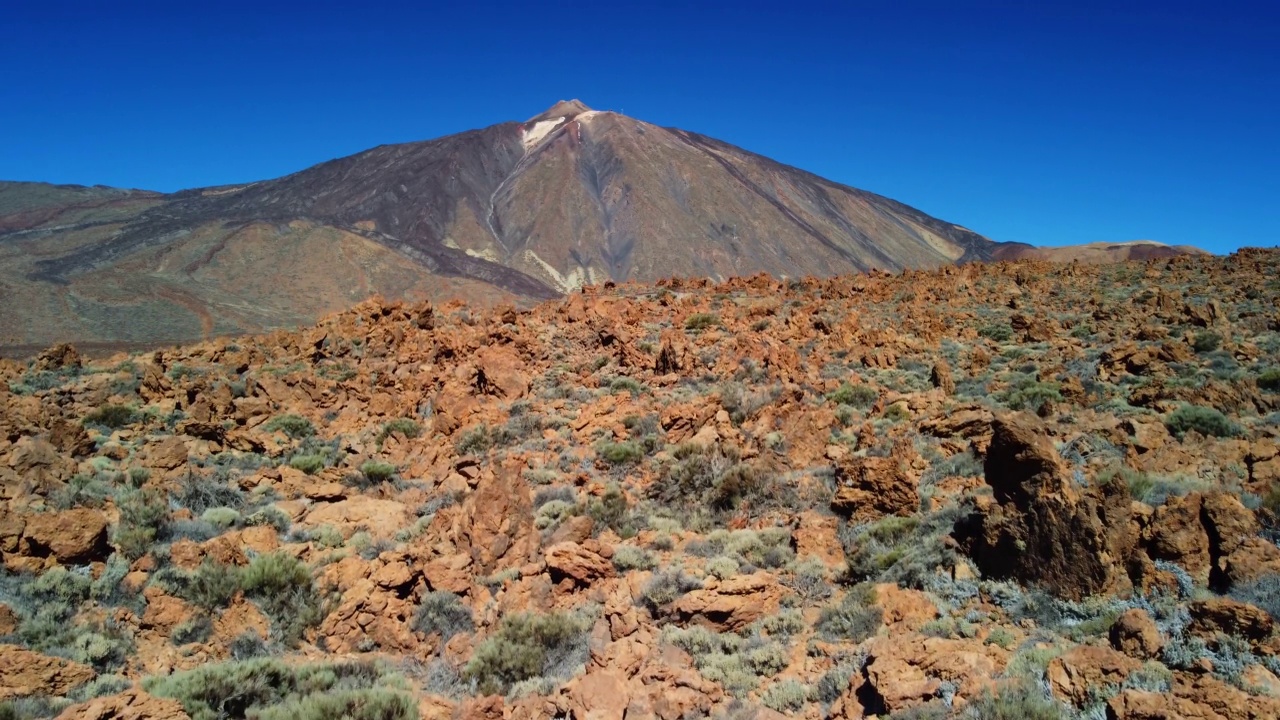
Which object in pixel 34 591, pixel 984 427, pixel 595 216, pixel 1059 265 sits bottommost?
pixel 34 591

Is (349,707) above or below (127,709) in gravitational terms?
below

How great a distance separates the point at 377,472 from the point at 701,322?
926 centimetres

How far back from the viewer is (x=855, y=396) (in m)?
11.4

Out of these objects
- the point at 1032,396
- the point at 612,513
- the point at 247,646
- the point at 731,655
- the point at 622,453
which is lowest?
the point at 247,646

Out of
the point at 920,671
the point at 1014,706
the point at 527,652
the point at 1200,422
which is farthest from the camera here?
the point at 1200,422

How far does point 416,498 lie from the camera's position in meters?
9.05

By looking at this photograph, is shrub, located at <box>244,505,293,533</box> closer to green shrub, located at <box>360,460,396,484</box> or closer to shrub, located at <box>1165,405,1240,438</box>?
green shrub, located at <box>360,460,396,484</box>

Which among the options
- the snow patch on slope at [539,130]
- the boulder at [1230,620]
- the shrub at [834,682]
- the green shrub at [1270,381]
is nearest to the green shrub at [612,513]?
the shrub at [834,682]

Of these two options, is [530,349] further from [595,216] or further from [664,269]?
[595,216]

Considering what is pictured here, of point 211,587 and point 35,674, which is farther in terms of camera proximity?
point 211,587

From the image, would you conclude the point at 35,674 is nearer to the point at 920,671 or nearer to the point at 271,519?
the point at 271,519

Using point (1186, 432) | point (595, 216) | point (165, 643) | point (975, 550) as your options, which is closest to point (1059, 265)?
point (1186, 432)

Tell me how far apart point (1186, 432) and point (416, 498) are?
9246 mm

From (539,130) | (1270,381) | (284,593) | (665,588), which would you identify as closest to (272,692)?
(284,593)
